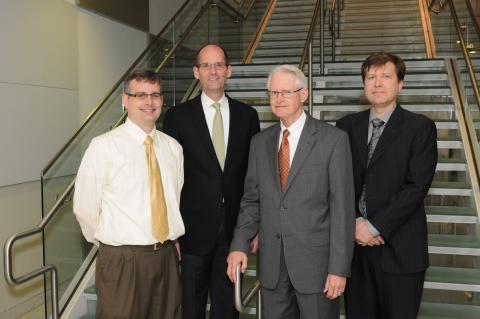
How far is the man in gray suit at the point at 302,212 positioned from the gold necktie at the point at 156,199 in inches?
18.6

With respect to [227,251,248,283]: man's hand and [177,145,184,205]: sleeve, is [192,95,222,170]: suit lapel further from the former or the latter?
[227,251,248,283]: man's hand

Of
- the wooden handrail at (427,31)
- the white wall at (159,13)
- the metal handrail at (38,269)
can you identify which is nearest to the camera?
the metal handrail at (38,269)

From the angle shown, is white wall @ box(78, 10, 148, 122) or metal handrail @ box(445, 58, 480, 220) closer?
metal handrail @ box(445, 58, 480, 220)

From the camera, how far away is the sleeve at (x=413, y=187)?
7.20 ft

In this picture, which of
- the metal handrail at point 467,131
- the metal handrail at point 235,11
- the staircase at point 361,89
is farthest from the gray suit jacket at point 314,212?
the metal handrail at point 235,11

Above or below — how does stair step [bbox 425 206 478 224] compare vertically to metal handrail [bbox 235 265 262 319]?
above

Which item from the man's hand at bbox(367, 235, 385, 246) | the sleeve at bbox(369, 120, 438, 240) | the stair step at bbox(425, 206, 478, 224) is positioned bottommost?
the stair step at bbox(425, 206, 478, 224)

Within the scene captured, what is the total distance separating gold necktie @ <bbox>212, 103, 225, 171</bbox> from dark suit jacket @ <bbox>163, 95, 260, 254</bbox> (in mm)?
36

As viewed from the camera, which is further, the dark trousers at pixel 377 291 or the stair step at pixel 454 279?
the stair step at pixel 454 279

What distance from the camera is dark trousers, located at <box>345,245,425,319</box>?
224 cm

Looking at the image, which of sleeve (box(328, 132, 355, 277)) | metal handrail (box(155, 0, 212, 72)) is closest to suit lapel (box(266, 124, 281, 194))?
sleeve (box(328, 132, 355, 277))

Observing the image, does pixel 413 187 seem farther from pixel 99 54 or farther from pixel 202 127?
pixel 99 54

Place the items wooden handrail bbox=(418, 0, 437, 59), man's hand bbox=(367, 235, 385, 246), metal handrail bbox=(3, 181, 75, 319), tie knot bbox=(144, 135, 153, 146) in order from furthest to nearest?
wooden handrail bbox=(418, 0, 437, 59) < metal handrail bbox=(3, 181, 75, 319) < tie knot bbox=(144, 135, 153, 146) < man's hand bbox=(367, 235, 385, 246)

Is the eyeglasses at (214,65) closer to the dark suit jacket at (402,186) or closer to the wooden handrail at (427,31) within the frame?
the dark suit jacket at (402,186)
